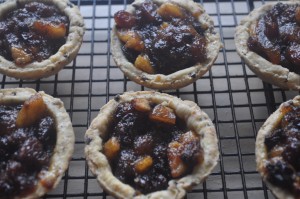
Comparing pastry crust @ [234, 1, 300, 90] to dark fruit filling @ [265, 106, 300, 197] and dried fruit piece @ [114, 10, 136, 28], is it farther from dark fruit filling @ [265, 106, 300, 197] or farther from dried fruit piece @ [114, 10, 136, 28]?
dried fruit piece @ [114, 10, 136, 28]

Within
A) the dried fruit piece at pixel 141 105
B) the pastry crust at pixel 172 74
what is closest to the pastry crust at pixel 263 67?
the pastry crust at pixel 172 74

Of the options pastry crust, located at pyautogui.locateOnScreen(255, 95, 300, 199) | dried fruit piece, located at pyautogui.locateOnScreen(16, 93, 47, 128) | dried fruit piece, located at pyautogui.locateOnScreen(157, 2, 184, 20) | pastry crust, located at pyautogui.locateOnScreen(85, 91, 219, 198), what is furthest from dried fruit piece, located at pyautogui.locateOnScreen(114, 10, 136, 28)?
pastry crust, located at pyautogui.locateOnScreen(255, 95, 300, 199)

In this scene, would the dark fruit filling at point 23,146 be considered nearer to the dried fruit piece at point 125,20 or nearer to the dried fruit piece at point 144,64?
the dried fruit piece at point 144,64

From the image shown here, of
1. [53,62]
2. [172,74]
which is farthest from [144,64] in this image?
[53,62]

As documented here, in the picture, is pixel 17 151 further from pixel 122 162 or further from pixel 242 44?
pixel 242 44

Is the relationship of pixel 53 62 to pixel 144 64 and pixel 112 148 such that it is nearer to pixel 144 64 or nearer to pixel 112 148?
pixel 144 64
